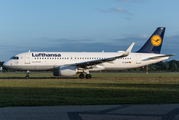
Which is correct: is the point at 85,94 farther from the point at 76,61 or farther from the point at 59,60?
the point at 76,61

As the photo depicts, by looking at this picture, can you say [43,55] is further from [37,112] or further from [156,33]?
[37,112]

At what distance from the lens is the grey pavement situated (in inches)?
275

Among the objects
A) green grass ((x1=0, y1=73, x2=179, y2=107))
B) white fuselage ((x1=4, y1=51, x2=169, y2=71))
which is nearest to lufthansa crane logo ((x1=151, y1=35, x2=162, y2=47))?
white fuselage ((x1=4, y1=51, x2=169, y2=71))

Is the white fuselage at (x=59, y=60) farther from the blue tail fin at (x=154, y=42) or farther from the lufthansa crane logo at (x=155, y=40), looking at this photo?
the lufthansa crane logo at (x=155, y=40)

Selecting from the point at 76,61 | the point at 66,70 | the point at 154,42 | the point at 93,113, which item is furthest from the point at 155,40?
the point at 93,113

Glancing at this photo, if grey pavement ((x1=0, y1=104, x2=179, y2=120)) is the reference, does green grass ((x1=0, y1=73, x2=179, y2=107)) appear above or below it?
below

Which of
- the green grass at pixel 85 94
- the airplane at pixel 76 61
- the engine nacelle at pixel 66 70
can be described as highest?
the airplane at pixel 76 61

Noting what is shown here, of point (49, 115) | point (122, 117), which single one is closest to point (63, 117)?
point (49, 115)

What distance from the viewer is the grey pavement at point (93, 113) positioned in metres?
6.98

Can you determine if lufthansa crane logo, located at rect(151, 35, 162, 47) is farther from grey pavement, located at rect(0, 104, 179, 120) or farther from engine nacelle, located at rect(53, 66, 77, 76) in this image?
grey pavement, located at rect(0, 104, 179, 120)

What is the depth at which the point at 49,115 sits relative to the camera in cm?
724

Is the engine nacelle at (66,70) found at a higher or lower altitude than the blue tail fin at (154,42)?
lower

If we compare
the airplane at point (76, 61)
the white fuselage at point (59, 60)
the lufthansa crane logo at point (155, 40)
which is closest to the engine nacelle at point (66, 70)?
the airplane at point (76, 61)

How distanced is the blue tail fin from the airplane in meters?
0.48
